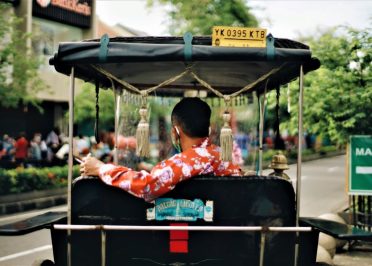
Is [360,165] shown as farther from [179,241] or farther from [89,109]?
[89,109]

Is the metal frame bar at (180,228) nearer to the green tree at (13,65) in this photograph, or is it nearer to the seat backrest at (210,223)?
the seat backrest at (210,223)

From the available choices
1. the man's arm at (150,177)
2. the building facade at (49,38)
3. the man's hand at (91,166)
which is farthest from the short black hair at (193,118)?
the building facade at (49,38)

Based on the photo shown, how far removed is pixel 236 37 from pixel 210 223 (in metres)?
1.17

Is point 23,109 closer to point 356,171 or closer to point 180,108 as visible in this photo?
point 356,171

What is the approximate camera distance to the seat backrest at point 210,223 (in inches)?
130

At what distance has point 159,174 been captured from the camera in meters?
3.21

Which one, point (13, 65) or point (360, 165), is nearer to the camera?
point (360, 165)

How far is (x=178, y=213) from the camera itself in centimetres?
329

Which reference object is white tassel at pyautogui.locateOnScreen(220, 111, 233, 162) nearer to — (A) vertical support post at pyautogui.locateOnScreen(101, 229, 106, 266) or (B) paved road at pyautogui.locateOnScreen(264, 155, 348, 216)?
(A) vertical support post at pyautogui.locateOnScreen(101, 229, 106, 266)

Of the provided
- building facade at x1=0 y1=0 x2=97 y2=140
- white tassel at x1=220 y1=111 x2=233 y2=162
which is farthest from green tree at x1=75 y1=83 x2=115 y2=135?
white tassel at x1=220 y1=111 x2=233 y2=162

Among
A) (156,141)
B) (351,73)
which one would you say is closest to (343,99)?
(351,73)

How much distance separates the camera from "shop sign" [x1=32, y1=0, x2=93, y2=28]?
25.6 m

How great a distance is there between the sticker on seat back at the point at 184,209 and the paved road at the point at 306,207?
472 centimetres

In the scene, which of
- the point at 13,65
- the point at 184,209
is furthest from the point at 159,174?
the point at 13,65
